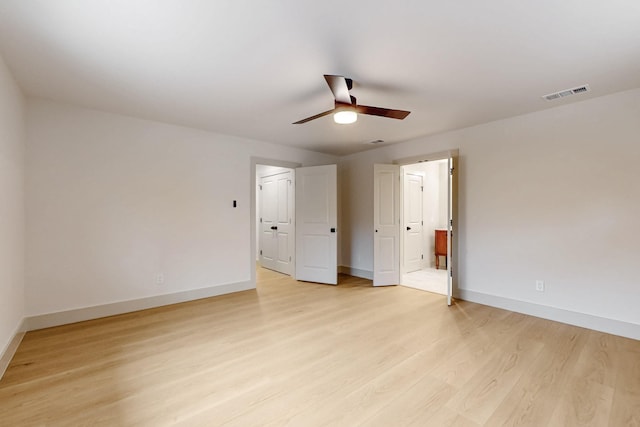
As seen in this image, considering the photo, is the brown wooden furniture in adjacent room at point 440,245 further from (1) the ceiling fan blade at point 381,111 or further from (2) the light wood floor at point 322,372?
(1) the ceiling fan blade at point 381,111

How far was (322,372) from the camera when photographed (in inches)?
87.6

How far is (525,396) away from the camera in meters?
1.93

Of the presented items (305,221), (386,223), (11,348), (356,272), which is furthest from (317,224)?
(11,348)

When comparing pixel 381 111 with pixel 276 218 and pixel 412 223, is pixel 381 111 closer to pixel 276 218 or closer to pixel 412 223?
pixel 412 223

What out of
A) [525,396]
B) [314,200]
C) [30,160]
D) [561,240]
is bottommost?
[525,396]

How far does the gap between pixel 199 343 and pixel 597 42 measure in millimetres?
4152

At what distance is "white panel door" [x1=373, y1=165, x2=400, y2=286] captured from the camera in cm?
492

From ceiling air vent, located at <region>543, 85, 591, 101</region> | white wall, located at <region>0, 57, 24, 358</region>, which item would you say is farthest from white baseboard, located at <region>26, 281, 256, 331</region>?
ceiling air vent, located at <region>543, 85, 591, 101</region>

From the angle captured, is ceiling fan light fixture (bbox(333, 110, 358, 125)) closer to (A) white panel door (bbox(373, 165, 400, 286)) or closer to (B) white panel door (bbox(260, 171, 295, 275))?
(A) white panel door (bbox(373, 165, 400, 286))

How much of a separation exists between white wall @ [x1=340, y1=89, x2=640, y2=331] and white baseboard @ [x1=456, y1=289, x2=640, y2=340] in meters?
0.04

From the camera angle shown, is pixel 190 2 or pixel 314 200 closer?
pixel 190 2

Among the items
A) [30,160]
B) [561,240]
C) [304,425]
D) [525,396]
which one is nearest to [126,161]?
[30,160]

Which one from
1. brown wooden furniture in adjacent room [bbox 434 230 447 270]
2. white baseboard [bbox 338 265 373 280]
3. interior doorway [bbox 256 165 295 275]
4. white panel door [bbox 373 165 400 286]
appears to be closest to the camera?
white panel door [bbox 373 165 400 286]

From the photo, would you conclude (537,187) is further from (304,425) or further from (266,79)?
(304,425)
